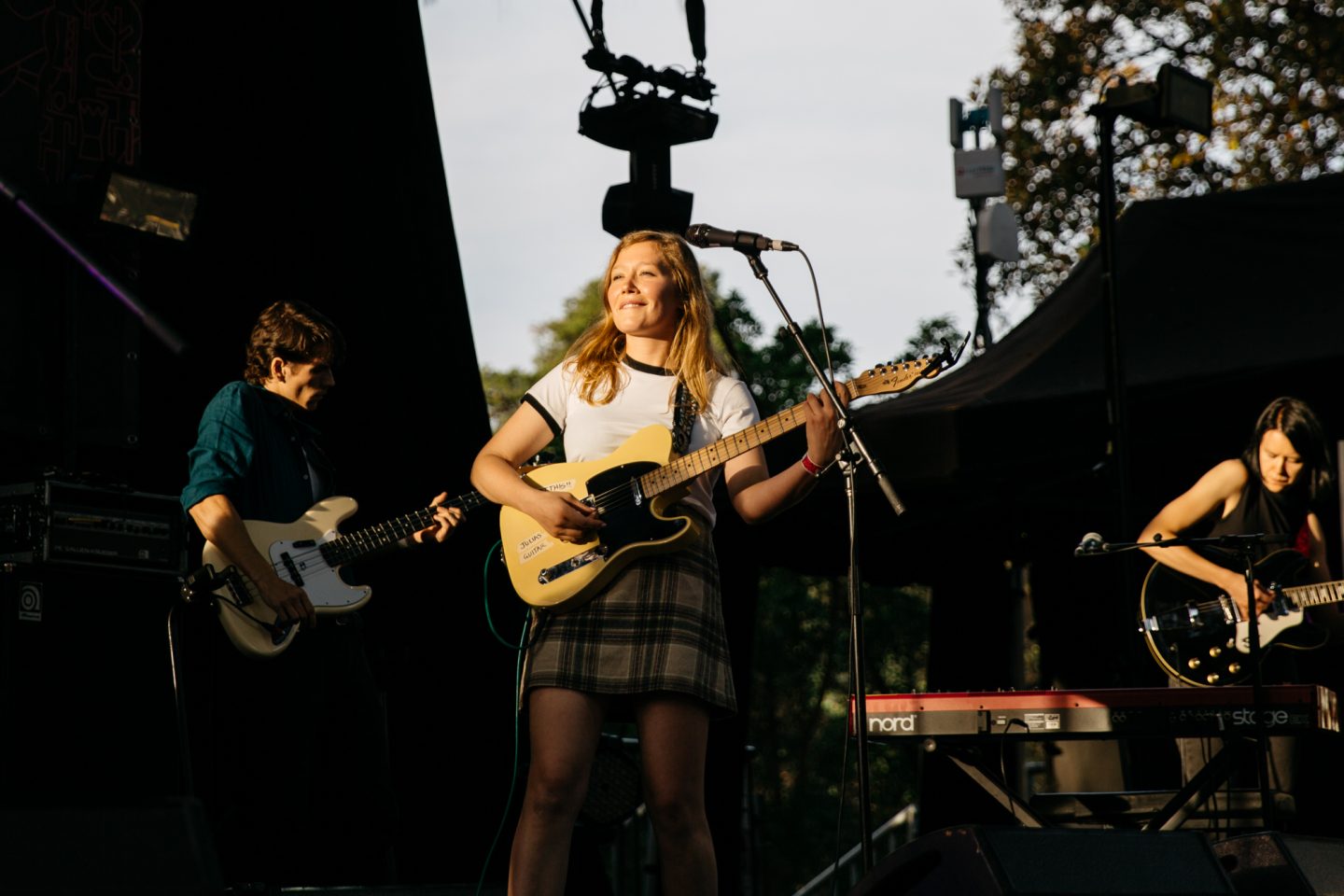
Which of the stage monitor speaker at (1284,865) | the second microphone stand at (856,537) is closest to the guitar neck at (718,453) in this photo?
the second microphone stand at (856,537)

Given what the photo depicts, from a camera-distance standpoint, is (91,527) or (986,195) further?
(986,195)

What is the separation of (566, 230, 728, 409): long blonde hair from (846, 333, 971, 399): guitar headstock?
322 mm

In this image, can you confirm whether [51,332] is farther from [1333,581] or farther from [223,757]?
[1333,581]

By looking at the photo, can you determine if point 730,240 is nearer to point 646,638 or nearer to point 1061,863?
point 646,638

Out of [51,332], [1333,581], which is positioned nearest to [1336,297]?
[1333,581]

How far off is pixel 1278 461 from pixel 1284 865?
2.84 metres

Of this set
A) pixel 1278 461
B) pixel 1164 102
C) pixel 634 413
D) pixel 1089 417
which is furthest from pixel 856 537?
pixel 1089 417

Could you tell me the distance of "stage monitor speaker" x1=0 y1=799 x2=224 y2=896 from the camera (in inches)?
83.8

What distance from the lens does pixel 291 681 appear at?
13.9 feet

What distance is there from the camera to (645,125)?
6449 millimetres

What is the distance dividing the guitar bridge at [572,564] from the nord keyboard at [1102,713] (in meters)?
1.13

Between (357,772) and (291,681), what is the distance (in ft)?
1.01

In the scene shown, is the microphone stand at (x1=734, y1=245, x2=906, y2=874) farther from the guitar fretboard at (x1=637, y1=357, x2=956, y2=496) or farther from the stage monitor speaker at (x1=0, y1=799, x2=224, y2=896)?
the stage monitor speaker at (x1=0, y1=799, x2=224, y2=896)

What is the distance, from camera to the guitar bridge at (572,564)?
3.47m
